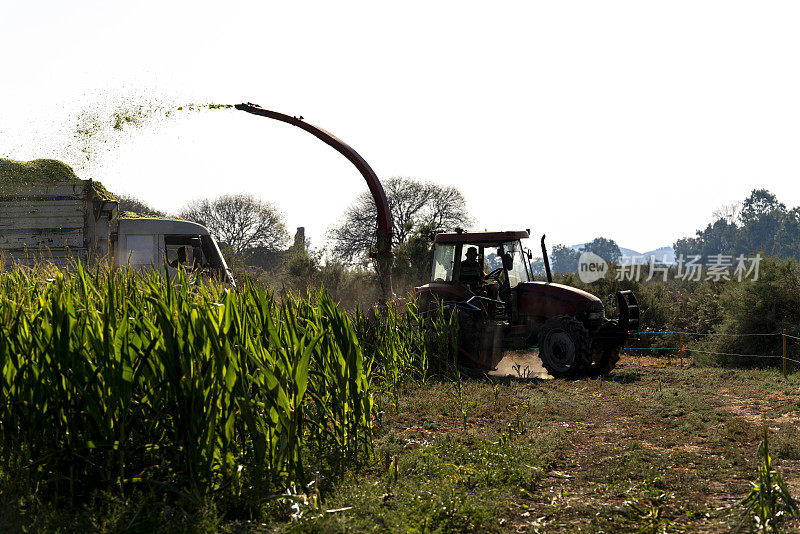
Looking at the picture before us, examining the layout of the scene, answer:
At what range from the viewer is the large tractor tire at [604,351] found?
1104 centimetres

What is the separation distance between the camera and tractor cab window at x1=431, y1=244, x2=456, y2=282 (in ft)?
39.4

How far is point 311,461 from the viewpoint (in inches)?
211

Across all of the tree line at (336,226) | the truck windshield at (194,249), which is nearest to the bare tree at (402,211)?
the tree line at (336,226)

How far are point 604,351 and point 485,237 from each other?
277 cm

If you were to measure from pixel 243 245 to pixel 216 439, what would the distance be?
4387cm

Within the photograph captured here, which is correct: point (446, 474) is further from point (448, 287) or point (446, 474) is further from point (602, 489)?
point (448, 287)

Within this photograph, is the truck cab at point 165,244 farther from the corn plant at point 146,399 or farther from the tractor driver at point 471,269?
the corn plant at point 146,399

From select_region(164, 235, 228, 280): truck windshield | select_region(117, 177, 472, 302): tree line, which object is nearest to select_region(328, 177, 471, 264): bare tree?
select_region(117, 177, 472, 302): tree line

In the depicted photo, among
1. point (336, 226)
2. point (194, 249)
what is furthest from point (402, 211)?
point (194, 249)

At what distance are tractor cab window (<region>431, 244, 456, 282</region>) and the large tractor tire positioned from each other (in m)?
2.72

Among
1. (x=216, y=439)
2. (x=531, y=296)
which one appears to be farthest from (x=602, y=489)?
(x=531, y=296)

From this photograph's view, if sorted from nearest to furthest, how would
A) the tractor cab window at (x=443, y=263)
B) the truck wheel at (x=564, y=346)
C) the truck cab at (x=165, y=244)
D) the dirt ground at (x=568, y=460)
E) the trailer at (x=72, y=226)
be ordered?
the dirt ground at (x=568, y=460) → the truck wheel at (x=564, y=346) → the tractor cab window at (x=443, y=263) → the trailer at (x=72, y=226) → the truck cab at (x=165, y=244)

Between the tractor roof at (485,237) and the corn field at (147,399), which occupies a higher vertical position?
the tractor roof at (485,237)

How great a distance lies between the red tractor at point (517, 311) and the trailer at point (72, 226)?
13.6 ft
